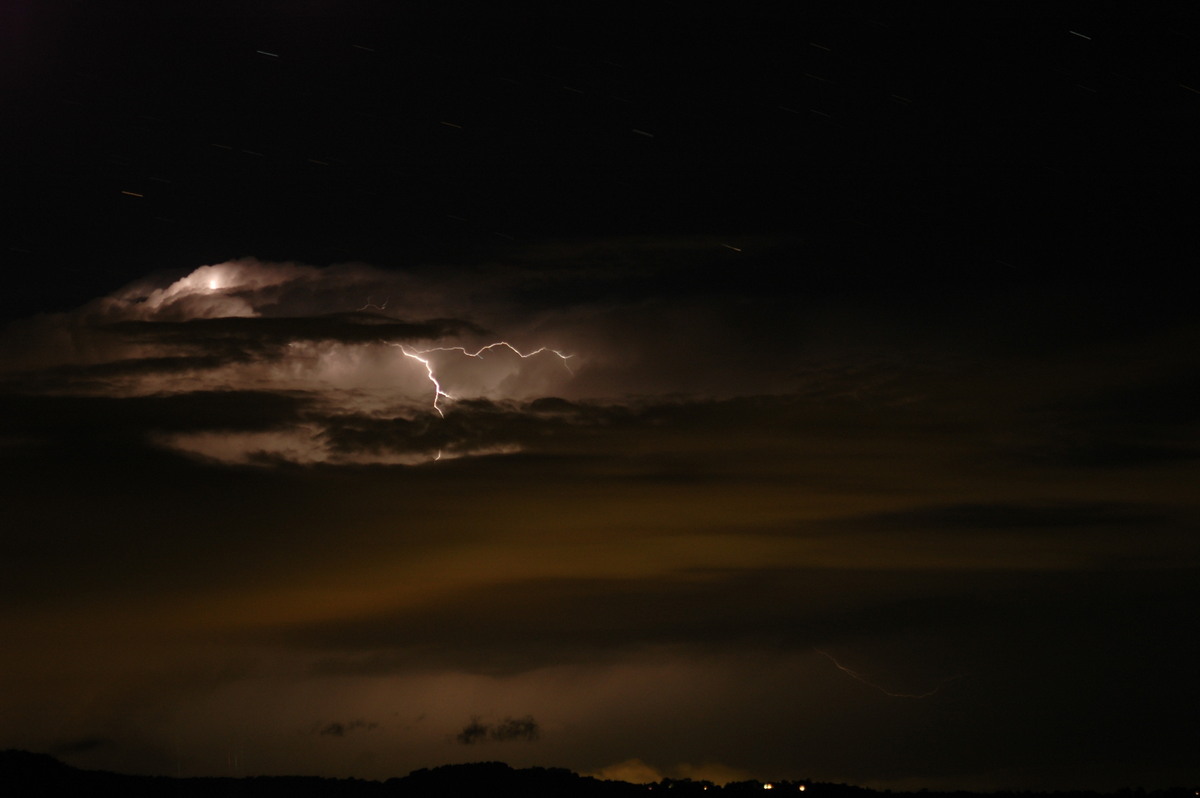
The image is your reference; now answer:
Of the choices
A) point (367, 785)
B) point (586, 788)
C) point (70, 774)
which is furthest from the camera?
point (586, 788)

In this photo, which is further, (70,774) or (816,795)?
(816,795)

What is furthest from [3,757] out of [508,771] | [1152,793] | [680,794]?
[1152,793]

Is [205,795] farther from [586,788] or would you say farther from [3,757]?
[586,788]

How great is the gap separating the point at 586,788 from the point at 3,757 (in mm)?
24355

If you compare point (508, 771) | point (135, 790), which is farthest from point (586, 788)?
point (135, 790)

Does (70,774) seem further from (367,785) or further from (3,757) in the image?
(367,785)

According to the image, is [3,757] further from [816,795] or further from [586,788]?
[816,795]

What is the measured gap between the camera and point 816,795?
61.4m

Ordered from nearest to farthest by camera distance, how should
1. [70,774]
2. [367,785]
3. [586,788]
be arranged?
[70,774] < [367,785] < [586,788]

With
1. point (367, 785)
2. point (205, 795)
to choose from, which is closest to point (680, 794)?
point (367, 785)

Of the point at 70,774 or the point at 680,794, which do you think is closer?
the point at 70,774

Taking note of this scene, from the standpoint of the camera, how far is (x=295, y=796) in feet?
166

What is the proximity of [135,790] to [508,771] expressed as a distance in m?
17.3

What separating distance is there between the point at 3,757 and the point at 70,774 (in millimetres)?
2759
